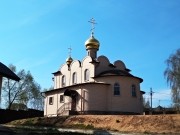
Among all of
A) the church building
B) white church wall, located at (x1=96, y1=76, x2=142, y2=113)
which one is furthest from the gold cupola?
white church wall, located at (x1=96, y1=76, x2=142, y2=113)

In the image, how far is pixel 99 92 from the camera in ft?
111

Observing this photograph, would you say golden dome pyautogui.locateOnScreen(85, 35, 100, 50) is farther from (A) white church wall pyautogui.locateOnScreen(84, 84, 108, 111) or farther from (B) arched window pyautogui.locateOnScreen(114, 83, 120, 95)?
(B) arched window pyautogui.locateOnScreen(114, 83, 120, 95)

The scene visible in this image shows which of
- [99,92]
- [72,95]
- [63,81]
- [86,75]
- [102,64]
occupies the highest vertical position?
[102,64]

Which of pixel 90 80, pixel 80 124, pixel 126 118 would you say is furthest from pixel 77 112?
pixel 126 118

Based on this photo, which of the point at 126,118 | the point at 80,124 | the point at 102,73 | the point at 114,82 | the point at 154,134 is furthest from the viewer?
the point at 102,73

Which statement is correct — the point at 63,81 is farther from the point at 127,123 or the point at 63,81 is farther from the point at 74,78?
the point at 127,123

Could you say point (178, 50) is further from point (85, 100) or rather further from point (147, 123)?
point (147, 123)

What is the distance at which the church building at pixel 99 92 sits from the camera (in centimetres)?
3356

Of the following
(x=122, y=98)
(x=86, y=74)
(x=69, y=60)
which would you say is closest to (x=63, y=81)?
(x=69, y=60)

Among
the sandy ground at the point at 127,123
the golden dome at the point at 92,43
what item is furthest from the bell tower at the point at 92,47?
the sandy ground at the point at 127,123

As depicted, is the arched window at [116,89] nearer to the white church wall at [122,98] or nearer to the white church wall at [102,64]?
the white church wall at [122,98]

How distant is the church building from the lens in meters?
33.6

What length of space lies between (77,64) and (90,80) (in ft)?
12.6

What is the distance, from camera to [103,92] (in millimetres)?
33969
